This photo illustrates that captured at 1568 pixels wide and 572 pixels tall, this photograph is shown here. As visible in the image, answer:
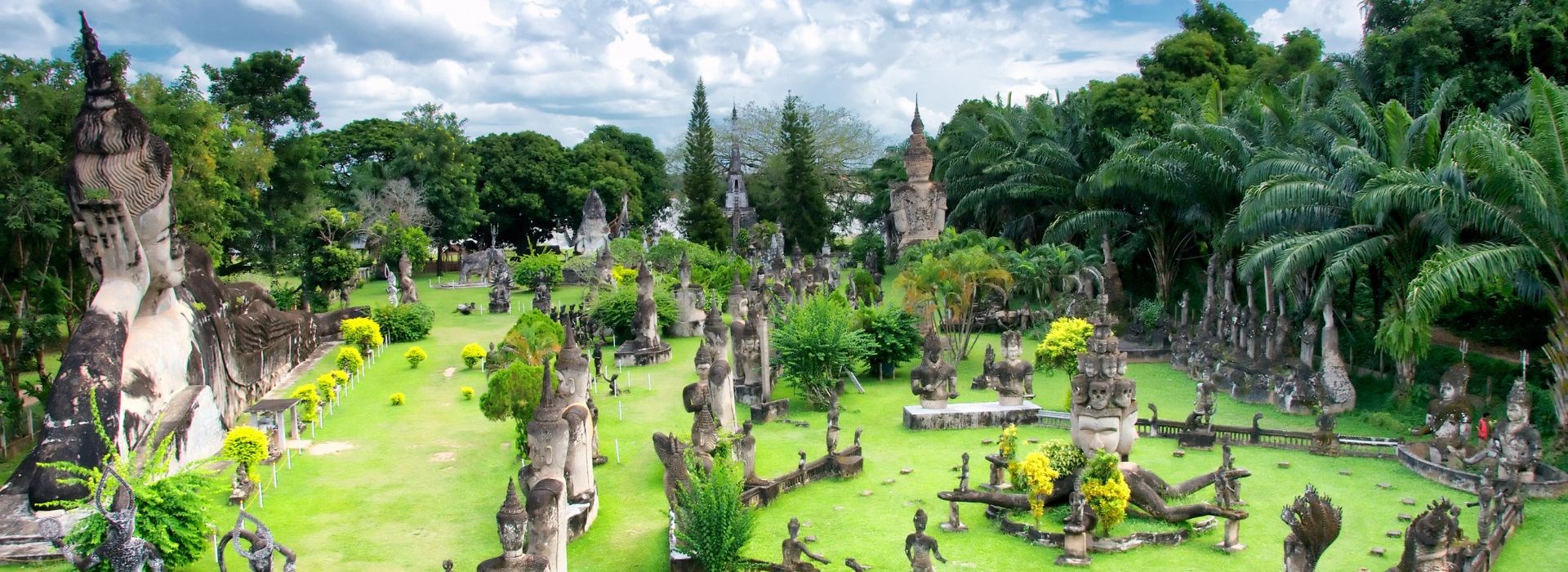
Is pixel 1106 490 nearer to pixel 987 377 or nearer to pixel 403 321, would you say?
pixel 987 377

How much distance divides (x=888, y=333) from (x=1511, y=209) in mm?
11199

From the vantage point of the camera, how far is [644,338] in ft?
86.5

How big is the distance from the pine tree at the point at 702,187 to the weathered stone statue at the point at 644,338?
17406 mm

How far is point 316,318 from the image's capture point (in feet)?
90.8

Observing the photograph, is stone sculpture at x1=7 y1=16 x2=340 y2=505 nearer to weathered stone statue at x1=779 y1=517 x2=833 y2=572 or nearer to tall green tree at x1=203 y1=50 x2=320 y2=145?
weathered stone statue at x1=779 y1=517 x2=833 y2=572

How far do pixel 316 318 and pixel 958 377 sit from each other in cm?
1632

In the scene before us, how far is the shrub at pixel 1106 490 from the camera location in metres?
11.7

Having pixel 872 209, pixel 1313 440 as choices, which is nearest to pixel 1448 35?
pixel 1313 440

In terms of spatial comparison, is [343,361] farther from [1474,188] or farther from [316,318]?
[1474,188]

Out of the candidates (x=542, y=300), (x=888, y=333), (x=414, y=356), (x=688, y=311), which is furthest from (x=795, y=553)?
(x=542, y=300)

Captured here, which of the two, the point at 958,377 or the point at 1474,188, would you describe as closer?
the point at 1474,188

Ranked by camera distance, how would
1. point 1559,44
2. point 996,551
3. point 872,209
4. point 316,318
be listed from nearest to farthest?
1. point 996,551
2. point 1559,44
3. point 316,318
4. point 872,209

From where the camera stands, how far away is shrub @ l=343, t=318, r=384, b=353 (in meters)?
26.1

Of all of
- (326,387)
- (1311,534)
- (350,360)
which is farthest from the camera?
(350,360)
